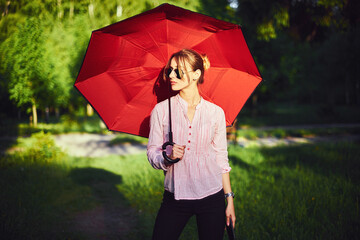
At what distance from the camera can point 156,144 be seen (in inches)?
70.2

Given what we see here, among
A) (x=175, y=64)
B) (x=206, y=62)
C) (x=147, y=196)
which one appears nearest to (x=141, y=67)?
(x=175, y=64)

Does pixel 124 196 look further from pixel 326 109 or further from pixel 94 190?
pixel 326 109

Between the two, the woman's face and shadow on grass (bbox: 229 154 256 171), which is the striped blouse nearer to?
the woman's face

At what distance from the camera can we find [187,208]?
1852mm

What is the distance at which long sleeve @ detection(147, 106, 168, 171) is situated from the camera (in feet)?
5.50

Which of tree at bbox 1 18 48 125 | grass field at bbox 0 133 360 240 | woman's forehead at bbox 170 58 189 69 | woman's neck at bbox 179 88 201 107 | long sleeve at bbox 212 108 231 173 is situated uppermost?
tree at bbox 1 18 48 125

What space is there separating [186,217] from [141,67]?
1204 mm

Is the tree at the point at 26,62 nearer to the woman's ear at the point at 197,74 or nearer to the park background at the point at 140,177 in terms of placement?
the park background at the point at 140,177

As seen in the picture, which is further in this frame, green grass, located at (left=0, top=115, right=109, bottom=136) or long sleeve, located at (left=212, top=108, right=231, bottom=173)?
green grass, located at (left=0, top=115, right=109, bottom=136)

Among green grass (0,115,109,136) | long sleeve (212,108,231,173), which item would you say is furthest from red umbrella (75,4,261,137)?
green grass (0,115,109,136)

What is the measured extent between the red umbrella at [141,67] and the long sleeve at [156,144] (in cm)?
36

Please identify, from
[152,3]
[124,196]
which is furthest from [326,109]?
[124,196]

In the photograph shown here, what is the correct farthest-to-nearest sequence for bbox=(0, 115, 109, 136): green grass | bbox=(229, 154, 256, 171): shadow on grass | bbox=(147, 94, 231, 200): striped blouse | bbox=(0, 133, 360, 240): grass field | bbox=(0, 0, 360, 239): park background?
bbox=(0, 115, 109, 136): green grass
bbox=(229, 154, 256, 171): shadow on grass
bbox=(0, 0, 360, 239): park background
bbox=(0, 133, 360, 240): grass field
bbox=(147, 94, 231, 200): striped blouse

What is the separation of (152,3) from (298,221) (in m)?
9.56
